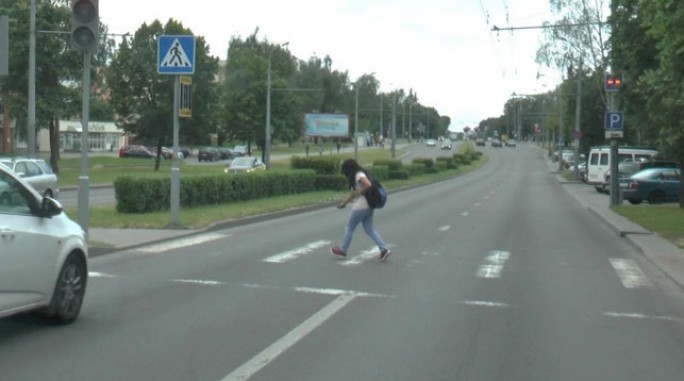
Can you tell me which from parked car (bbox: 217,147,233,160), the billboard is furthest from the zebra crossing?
parked car (bbox: 217,147,233,160)

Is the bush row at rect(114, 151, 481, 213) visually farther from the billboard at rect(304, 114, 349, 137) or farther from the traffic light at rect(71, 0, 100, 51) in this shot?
the billboard at rect(304, 114, 349, 137)

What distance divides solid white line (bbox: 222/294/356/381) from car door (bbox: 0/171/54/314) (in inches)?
84.8

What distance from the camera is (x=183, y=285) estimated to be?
1298 cm

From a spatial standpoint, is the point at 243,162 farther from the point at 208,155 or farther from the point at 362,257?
the point at 208,155

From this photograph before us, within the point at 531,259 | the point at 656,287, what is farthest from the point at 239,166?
the point at 656,287

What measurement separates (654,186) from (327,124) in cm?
5469

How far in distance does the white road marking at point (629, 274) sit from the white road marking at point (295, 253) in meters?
5.32

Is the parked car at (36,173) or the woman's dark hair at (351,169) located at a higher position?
the woman's dark hair at (351,169)

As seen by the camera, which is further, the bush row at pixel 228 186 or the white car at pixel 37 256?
the bush row at pixel 228 186

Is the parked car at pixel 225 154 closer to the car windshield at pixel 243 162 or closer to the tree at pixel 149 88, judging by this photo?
the tree at pixel 149 88

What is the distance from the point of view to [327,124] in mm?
91938

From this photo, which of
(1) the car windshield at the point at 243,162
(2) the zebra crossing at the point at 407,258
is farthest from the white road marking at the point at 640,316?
(1) the car windshield at the point at 243,162

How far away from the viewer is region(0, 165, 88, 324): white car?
28.3 feet

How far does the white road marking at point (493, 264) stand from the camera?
15.2 meters
